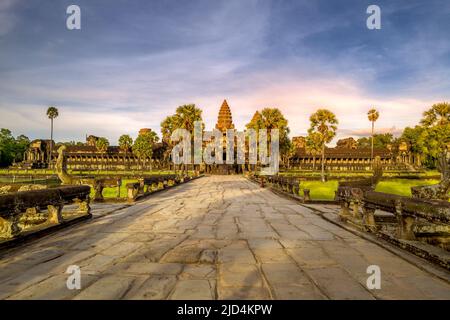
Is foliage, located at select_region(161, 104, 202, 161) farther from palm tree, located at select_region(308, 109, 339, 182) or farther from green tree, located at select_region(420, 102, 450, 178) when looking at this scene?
green tree, located at select_region(420, 102, 450, 178)

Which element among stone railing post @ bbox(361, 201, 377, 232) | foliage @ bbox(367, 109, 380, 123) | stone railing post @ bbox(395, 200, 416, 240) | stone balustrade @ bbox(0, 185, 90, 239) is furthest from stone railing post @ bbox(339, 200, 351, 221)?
foliage @ bbox(367, 109, 380, 123)

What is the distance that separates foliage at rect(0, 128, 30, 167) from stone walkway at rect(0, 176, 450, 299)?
10174 cm

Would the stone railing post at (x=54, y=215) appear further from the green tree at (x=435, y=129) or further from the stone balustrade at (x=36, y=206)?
the green tree at (x=435, y=129)

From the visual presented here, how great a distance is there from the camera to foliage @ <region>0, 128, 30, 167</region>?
84.1 m

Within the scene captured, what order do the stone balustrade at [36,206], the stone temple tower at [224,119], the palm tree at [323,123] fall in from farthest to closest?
the stone temple tower at [224,119] → the palm tree at [323,123] → the stone balustrade at [36,206]

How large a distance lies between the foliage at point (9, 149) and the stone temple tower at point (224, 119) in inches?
2688

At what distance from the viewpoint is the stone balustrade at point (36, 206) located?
4756 mm

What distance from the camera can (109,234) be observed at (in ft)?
19.1

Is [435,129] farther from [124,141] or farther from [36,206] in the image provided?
[124,141]

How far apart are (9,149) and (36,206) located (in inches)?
4119

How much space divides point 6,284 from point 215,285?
2548 mm

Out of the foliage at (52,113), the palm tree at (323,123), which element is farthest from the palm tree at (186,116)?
the foliage at (52,113)

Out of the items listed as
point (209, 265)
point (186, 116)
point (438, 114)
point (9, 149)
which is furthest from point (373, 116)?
point (9, 149)
